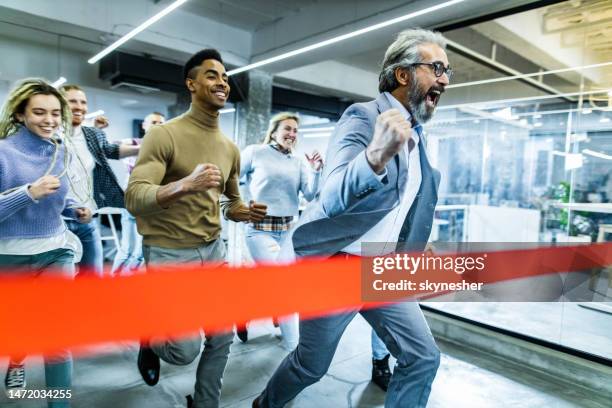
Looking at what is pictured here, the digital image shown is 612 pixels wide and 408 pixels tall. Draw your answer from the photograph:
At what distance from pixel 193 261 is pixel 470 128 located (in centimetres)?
683

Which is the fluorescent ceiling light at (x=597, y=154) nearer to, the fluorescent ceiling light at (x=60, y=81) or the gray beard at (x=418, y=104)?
the gray beard at (x=418, y=104)

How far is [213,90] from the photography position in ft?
6.14

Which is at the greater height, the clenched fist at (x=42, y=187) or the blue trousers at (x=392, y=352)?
the clenched fist at (x=42, y=187)

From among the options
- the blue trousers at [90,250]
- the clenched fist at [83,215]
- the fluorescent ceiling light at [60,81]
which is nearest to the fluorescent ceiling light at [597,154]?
the clenched fist at [83,215]

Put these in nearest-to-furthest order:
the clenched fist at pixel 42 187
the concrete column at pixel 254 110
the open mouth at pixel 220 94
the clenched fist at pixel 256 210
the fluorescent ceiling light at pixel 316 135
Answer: the clenched fist at pixel 42 187, the open mouth at pixel 220 94, the clenched fist at pixel 256 210, the concrete column at pixel 254 110, the fluorescent ceiling light at pixel 316 135

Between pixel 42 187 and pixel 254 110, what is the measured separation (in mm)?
5672

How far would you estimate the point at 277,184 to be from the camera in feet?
10.0

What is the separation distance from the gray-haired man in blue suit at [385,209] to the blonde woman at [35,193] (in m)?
1.05

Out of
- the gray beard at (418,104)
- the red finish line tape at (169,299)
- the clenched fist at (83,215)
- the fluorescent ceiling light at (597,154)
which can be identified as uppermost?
the gray beard at (418,104)

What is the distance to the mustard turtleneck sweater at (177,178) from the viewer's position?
1.65 meters

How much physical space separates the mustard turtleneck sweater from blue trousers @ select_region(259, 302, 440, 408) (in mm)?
677

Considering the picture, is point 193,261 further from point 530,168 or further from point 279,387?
point 530,168

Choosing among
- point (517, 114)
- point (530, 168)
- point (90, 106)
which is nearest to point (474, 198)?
point (530, 168)

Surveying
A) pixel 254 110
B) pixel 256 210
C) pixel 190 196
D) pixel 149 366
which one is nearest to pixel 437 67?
→ pixel 256 210
